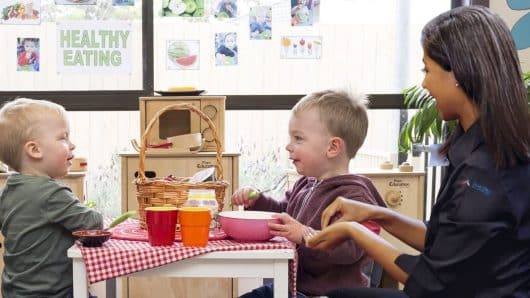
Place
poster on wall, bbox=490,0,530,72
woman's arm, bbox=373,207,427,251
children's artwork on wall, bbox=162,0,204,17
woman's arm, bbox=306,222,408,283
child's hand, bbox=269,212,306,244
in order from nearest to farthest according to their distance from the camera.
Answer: woman's arm, bbox=306,222,408,283 < child's hand, bbox=269,212,306,244 < woman's arm, bbox=373,207,427,251 < poster on wall, bbox=490,0,530,72 < children's artwork on wall, bbox=162,0,204,17

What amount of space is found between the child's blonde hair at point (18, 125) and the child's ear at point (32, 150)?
0.04 feet

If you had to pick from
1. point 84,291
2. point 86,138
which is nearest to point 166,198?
point 84,291

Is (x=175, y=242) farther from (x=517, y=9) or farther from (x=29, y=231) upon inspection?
(x=517, y=9)

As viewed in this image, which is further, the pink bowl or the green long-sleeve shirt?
the green long-sleeve shirt

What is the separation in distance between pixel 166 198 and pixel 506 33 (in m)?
0.85

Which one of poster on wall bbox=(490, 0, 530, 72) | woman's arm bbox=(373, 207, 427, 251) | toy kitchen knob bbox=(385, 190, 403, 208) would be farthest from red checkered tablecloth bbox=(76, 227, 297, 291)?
poster on wall bbox=(490, 0, 530, 72)

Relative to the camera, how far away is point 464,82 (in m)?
1.43

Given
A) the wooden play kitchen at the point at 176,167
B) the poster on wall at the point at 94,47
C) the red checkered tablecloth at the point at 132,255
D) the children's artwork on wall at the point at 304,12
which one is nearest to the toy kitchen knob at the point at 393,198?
the wooden play kitchen at the point at 176,167

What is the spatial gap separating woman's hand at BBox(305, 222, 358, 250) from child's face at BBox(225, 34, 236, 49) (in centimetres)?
243

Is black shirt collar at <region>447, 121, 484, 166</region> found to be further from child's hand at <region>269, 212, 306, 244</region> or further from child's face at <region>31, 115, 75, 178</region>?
child's face at <region>31, 115, 75, 178</region>

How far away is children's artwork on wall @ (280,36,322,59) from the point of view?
12.8 feet

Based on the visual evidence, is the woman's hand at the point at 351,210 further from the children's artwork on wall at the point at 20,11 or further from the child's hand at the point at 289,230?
the children's artwork on wall at the point at 20,11

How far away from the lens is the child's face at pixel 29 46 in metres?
3.76

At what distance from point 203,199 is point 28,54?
7.83 ft
